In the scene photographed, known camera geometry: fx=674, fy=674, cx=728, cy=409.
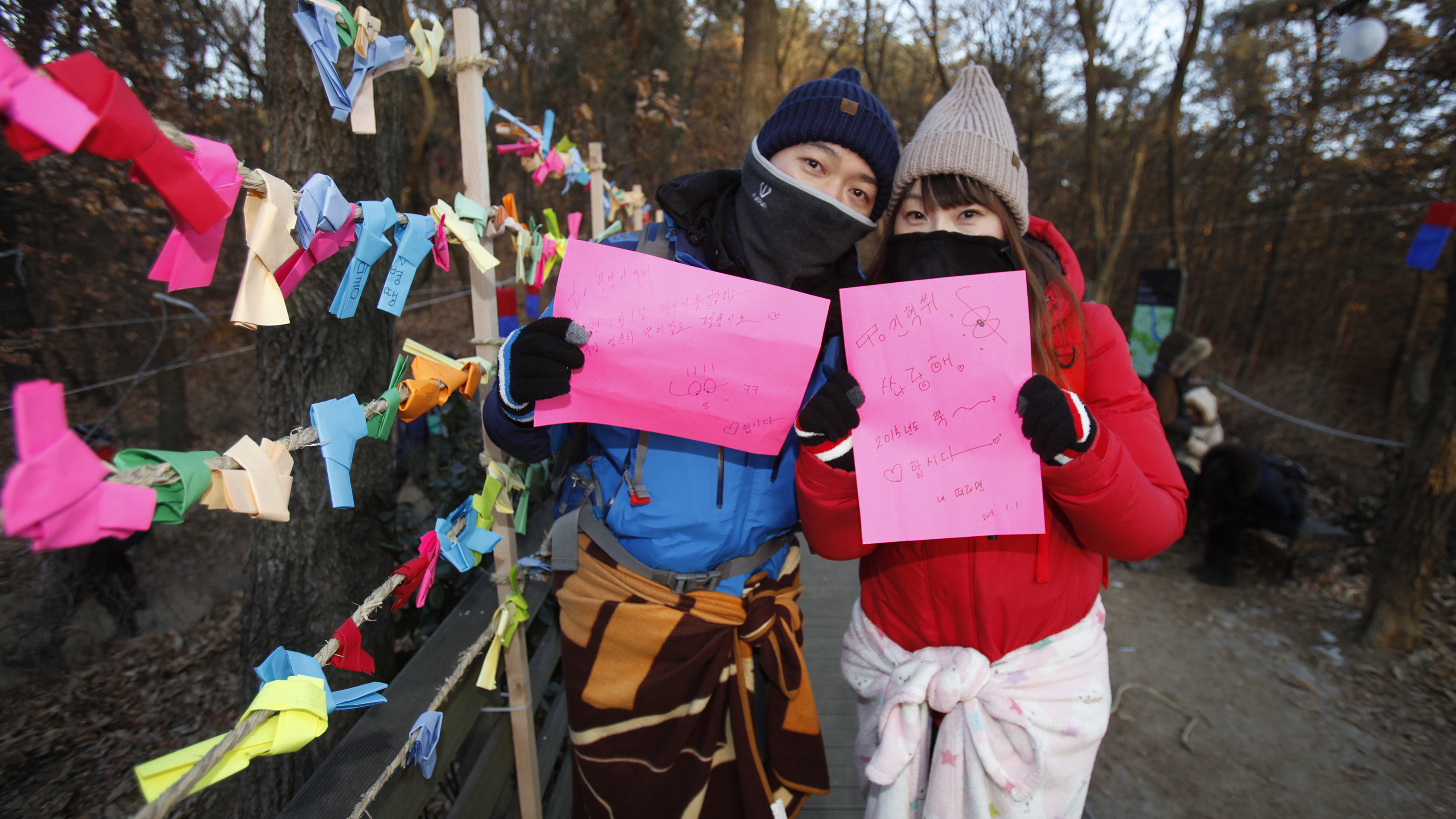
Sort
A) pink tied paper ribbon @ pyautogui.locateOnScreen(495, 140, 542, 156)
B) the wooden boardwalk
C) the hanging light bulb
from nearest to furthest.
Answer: pink tied paper ribbon @ pyautogui.locateOnScreen(495, 140, 542, 156)
the wooden boardwalk
the hanging light bulb

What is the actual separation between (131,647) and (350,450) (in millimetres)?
4368

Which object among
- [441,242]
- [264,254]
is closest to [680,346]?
[441,242]

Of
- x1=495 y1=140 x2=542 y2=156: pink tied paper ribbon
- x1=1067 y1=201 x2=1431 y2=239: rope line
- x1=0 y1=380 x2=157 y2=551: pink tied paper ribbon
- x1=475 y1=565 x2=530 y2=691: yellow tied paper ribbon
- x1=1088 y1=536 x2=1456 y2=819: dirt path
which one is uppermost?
x1=1067 y1=201 x2=1431 y2=239: rope line

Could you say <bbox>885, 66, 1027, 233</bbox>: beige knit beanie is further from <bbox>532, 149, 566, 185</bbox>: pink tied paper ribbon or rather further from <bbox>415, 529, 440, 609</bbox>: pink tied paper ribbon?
<bbox>532, 149, 566, 185</bbox>: pink tied paper ribbon

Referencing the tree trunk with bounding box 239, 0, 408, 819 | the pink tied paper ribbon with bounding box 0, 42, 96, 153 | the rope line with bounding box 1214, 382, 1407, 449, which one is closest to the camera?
the pink tied paper ribbon with bounding box 0, 42, 96, 153

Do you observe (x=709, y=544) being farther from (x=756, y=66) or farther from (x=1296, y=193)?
(x=1296, y=193)

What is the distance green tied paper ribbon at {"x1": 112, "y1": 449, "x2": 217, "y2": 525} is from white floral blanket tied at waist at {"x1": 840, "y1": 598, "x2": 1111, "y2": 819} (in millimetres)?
1293

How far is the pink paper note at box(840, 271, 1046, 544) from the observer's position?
4.11 ft

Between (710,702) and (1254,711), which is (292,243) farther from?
(1254,711)

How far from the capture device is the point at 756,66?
6691 millimetres

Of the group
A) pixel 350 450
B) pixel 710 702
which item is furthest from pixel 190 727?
pixel 350 450

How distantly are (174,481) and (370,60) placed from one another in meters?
0.80

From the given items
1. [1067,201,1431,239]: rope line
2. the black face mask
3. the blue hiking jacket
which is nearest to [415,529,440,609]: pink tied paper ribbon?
the blue hiking jacket

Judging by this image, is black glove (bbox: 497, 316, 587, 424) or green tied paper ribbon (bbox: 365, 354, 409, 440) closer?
green tied paper ribbon (bbox: 365, 354, 409, 440)
